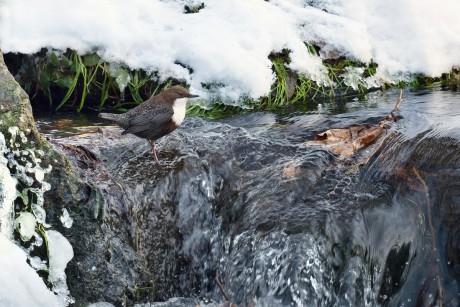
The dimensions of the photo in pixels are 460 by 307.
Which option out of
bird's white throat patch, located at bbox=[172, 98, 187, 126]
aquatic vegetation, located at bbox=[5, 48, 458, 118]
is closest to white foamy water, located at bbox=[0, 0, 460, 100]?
aquatic vegetation, located at bbox=[5, 48, 458, 118]

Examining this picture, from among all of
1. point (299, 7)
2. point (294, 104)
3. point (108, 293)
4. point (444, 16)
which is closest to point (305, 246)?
point (108, 293)

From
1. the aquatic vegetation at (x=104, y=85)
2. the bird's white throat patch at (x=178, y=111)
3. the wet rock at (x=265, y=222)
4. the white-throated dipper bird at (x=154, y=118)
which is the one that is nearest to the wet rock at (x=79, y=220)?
the wet rock at (x=265, y=222)

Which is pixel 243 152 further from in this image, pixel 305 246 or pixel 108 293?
pixel 108 293

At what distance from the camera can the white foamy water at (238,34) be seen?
616cm

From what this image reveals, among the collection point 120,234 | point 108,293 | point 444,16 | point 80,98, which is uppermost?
point 444,16

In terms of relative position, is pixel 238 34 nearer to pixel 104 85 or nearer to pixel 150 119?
pixel 104 85

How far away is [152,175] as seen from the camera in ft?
13.8

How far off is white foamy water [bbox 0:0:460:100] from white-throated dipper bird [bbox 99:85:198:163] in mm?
1608

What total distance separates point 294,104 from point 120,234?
3.03 m

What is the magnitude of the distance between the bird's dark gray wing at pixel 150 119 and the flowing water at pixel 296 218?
6.8 inches

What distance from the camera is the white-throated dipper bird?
4484 mm

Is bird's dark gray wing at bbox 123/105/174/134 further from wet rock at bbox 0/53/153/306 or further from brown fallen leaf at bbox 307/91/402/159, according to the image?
brown fallen leaf at bbox 307/91/402/159

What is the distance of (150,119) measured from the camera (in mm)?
4496

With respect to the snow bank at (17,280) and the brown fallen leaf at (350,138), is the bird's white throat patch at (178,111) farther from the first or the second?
the snow bank at (17,280)
